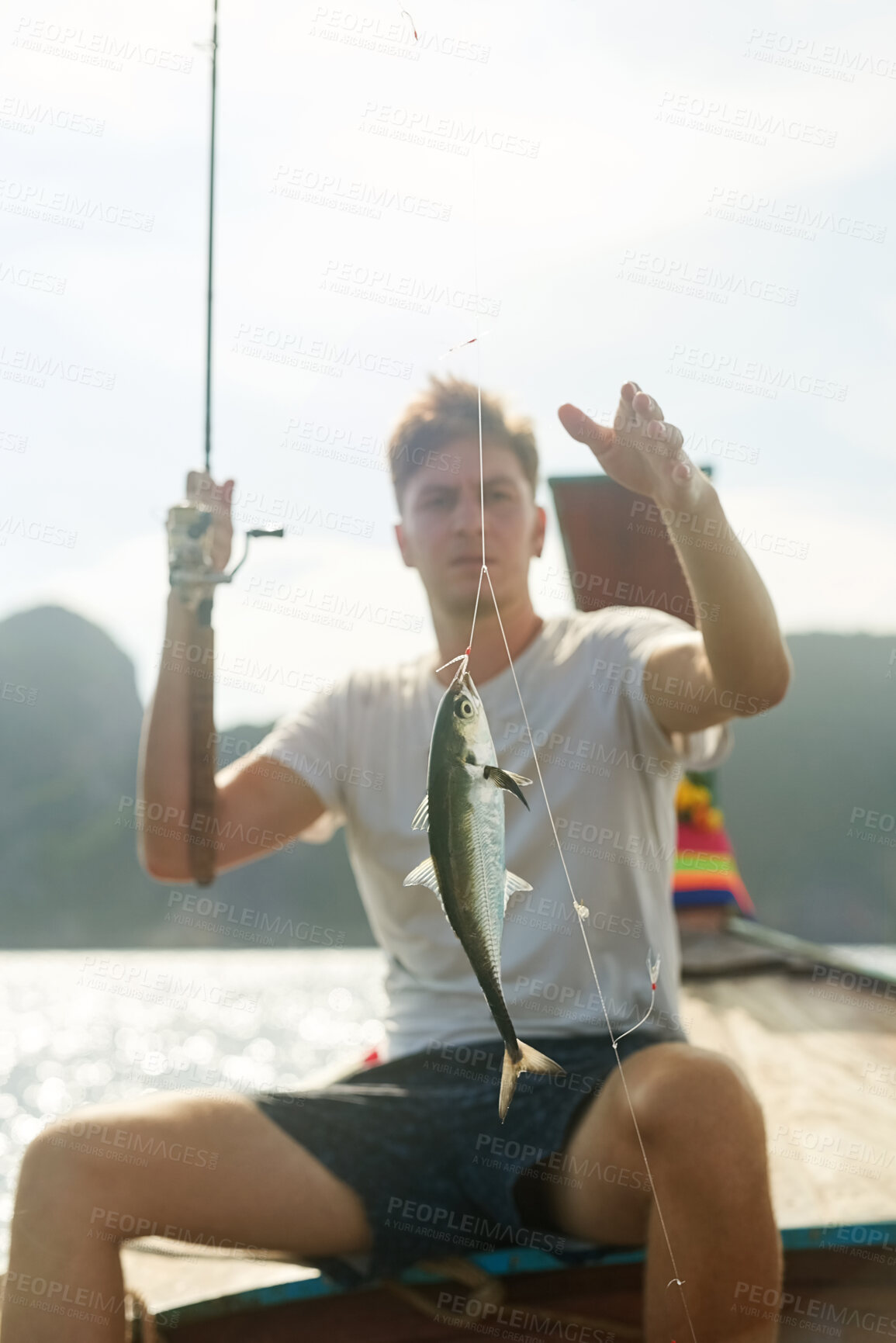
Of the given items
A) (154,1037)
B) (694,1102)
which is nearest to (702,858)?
(694,1102)

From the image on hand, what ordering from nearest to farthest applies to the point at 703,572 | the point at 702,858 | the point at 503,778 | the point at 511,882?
Result: the point at 503,778
the point at 511,882
the point at 703,572
the point at 702,858

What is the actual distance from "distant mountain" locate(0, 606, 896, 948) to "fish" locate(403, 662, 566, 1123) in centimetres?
5205

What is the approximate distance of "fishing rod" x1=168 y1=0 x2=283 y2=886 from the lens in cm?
228

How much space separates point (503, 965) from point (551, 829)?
307mm

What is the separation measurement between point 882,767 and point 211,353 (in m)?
58.9

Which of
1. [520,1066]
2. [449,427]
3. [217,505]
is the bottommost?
[520,1066]

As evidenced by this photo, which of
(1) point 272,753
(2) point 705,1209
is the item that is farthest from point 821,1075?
(1) point 272,753

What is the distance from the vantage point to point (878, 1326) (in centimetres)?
208

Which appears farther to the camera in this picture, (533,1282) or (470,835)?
(533,1282)

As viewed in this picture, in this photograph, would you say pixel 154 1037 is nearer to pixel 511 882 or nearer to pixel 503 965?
pixel 503 965

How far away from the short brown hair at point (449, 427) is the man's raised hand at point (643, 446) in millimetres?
720

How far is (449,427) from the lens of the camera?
231 cm

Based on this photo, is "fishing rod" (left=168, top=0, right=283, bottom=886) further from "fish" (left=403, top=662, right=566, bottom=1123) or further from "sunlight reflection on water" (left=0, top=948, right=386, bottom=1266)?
"fish" (left=403, top=662, right=566, bottom=1123)

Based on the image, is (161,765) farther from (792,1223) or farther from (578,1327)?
(792,1223)
